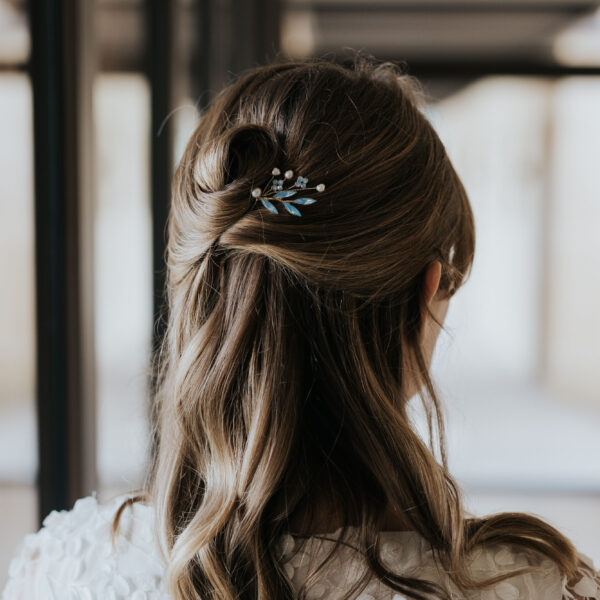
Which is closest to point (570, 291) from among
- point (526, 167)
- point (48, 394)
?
point (526, 167)

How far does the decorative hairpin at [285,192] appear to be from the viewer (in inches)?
24.4

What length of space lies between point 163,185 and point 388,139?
4.00 feet

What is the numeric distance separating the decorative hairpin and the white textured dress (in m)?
0.31

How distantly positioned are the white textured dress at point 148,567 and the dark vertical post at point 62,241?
1.15 feet

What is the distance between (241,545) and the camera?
Result: 25.0 inches

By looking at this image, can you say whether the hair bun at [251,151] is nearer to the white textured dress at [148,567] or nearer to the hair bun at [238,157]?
the hair bun at [238,157]

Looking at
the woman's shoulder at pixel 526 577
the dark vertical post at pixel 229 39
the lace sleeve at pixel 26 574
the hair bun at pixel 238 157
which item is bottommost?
the lace sleeve at pixel 26 574

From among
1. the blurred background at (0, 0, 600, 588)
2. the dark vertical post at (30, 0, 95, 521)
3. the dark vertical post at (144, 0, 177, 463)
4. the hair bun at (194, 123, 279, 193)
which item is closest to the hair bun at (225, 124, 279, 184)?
the hair bun at (194, 123, 279, 193)

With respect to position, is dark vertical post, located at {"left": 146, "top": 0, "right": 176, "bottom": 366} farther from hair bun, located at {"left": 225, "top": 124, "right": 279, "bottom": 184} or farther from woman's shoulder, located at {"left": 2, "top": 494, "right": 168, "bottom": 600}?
hair bun, located at {"left": 225, "top": 124, "right": 279, "bottom": 184}

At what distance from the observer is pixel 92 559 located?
688 mm

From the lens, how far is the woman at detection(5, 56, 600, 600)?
2.06ft

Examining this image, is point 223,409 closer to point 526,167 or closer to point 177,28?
point 177,28

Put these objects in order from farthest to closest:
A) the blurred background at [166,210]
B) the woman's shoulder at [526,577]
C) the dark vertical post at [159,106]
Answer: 1. the dark vertical post at [159,106]
2. the blurred background at [166,210]
3. the woman's shoulder at [526,577]

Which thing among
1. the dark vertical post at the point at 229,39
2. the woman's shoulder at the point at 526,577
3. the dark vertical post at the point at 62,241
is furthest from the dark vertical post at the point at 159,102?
the woman's shoulder at the point at 526,577
